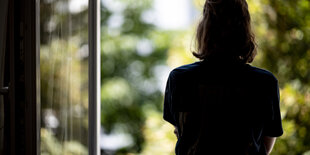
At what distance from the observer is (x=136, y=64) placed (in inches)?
190

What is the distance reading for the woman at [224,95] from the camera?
1160mm

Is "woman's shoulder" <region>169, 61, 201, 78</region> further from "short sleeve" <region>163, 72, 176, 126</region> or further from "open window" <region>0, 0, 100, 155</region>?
"open window" <region>0, 0, 100, 155</region>

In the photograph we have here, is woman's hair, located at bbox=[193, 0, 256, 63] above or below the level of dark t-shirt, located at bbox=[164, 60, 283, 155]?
above

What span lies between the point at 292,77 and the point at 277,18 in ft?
1.82

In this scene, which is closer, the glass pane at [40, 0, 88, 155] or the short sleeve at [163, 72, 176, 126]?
the short sleeve at [163, 72, 176, 126]

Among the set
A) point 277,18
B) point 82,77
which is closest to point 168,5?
point 277,18

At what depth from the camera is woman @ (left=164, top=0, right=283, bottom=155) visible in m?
1.16

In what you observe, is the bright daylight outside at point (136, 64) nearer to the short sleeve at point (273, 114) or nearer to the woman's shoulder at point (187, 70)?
the woman's shoulder at point (187, 70)

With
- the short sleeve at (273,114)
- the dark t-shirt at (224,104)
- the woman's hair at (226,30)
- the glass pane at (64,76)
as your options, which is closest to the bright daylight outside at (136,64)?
the glass pane at (64,76)

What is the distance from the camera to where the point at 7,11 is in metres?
1.49

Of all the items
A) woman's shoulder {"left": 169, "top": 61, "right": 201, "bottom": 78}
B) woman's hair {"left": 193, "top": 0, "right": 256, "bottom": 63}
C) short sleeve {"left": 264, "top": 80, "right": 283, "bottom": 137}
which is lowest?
short sleeve {"left": 264, "top": 80, "right": 283, "bottom": 137}

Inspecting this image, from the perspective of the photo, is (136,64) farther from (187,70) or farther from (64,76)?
(187,70)

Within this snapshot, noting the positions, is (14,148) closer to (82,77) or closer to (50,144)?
(50,144)

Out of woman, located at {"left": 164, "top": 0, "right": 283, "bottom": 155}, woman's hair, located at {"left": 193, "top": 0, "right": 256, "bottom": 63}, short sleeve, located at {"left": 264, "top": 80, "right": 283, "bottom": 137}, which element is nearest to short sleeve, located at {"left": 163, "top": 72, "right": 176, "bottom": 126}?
woman, located at {"left": 164, "top": 0, "right": 283, "bottom": 155}
